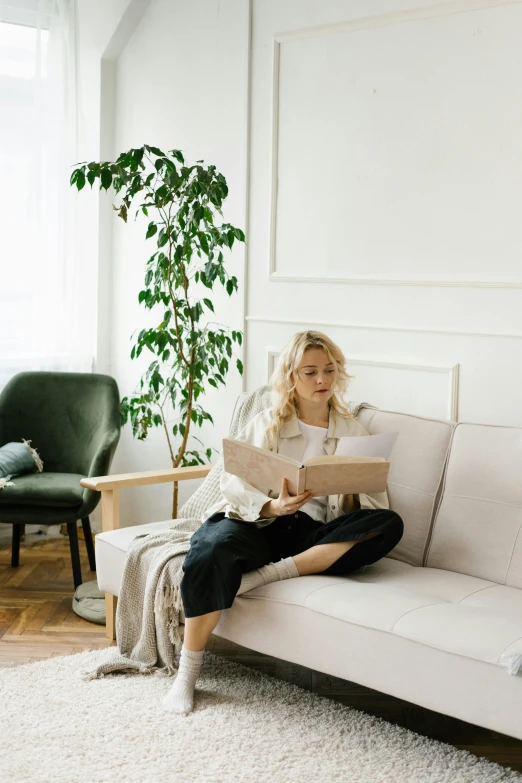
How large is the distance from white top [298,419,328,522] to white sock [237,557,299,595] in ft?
0.89

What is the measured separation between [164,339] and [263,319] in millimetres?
429

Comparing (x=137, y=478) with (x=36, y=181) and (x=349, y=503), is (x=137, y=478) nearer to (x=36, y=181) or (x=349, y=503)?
(x=349, y=503)

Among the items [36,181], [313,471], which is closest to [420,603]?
[313,471]

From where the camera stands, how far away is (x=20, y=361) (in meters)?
4.32

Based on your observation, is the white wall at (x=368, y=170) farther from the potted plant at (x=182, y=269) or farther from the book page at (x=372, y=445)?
the book page at (x=372, y=445)

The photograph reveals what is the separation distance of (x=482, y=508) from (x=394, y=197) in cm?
122

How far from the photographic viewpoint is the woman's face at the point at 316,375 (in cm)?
287

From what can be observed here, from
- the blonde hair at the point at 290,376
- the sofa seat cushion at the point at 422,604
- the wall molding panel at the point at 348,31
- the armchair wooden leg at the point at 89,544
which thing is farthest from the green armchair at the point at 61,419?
the sofa seat cushion at the point at 422,604

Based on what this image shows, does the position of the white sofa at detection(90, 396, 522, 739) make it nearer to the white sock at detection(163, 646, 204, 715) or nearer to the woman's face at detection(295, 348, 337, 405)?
the white sock at detection(163, 646, 204, 715)

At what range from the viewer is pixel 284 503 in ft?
A: 8.56

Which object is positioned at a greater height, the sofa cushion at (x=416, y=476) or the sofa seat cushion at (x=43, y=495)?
the sofa cushion at (x=416, y=476)

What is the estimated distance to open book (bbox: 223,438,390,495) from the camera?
247 centimetres

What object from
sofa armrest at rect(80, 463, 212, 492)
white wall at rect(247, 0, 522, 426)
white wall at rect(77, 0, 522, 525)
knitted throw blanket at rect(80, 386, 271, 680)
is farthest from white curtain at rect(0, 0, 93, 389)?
knitted throw blanket at rect(80, 386, 271, 680)

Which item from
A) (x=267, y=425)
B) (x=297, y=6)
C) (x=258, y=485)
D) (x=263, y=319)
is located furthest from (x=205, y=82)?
(x=258, y=485)
